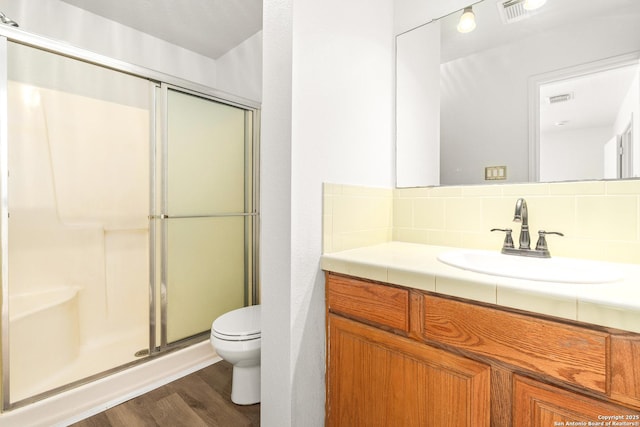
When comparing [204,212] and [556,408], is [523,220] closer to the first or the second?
[556,408]

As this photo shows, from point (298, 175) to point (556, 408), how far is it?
0.94 metres

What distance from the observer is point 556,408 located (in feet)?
2.25

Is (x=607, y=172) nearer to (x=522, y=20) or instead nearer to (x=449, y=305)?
(x=522, y=20)

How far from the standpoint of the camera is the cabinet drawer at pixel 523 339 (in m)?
0.64

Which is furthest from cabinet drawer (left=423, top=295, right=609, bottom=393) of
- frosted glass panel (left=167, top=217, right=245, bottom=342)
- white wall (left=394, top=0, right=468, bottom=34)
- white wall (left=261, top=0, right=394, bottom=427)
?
frosted glass panel (left=167, top=217, right=245, bottom=342)

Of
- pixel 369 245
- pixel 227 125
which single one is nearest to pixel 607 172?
pixel 369 245

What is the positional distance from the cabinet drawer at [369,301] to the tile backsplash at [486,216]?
0.58 ft

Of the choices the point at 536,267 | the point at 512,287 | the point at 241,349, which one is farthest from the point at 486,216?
the point at 241,349

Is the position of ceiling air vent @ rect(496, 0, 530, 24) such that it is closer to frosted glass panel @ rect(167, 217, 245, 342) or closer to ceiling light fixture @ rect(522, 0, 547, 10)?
ceiling light fixture @ rect(522, 0, 547, 10)

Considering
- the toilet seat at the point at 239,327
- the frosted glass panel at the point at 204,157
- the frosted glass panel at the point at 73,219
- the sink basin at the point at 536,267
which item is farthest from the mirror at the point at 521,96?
the frosted glass panel at the point at 73,219

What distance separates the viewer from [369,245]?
141 centimetres

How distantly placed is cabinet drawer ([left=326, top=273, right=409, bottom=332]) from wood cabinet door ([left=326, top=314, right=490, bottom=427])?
0.04 metres

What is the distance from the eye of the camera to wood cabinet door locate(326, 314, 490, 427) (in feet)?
2.68

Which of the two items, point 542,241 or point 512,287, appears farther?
point 542,241
